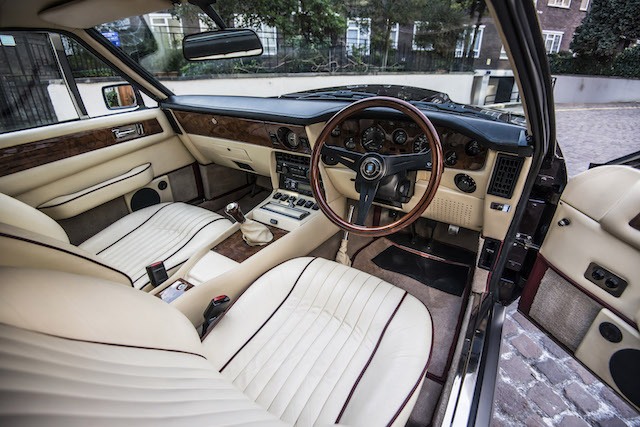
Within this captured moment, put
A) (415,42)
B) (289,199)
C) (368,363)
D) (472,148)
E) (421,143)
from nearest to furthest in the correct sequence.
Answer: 1. (368,363)
2. (472,148)
3. (421,143)
4. (289,199)
5. (415,42)

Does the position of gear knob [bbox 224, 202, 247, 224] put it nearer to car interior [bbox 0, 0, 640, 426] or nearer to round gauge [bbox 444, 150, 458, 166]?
car interior [bbox 0, 0, 640, 426]

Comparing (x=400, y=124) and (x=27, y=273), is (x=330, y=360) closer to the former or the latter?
(x=27, y=273)

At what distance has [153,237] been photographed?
81.8 inches

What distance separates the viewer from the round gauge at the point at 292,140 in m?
2.12

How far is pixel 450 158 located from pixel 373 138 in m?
0.41

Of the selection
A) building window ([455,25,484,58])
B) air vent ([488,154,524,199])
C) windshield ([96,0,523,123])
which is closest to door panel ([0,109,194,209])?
air vent ([488,154,524,199])

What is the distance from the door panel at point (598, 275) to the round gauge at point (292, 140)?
1.42 metres

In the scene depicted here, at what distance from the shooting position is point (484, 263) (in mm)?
1985

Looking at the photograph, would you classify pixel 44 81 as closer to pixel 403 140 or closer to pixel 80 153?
pixel 80 153

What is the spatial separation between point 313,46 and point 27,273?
842 cm

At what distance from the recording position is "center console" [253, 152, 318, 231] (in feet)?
6.95

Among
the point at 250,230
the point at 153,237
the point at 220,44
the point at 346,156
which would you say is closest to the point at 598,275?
the point at 346,156

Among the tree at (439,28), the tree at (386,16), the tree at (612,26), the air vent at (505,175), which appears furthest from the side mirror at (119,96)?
the tree at (386,16)

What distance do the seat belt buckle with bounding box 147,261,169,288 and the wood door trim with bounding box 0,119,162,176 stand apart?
3.28 feet
